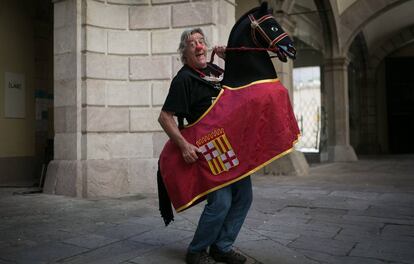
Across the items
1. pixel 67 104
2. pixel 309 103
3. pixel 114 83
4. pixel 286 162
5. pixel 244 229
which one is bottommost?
pixel 244 229

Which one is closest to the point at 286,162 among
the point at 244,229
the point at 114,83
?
the point at 114,83

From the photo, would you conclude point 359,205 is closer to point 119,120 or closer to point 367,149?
point 119,120

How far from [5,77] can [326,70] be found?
10142mm

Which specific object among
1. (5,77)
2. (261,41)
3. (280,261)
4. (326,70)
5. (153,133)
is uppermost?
(326,70)

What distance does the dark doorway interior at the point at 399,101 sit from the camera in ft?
66.3

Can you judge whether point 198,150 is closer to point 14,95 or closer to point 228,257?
point 228,257

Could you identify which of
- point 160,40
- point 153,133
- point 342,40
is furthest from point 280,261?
point 342,40

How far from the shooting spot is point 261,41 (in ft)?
9.09

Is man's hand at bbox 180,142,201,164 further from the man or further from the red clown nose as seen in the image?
the red clown nose

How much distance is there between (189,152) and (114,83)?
13.0 ft

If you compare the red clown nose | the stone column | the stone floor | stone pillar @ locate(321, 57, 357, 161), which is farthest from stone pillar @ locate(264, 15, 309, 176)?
the red clown nose

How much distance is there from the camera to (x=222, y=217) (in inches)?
111

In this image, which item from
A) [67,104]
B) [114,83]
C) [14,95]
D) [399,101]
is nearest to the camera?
[67,104]

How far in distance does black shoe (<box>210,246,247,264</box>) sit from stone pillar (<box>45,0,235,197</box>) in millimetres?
3536
